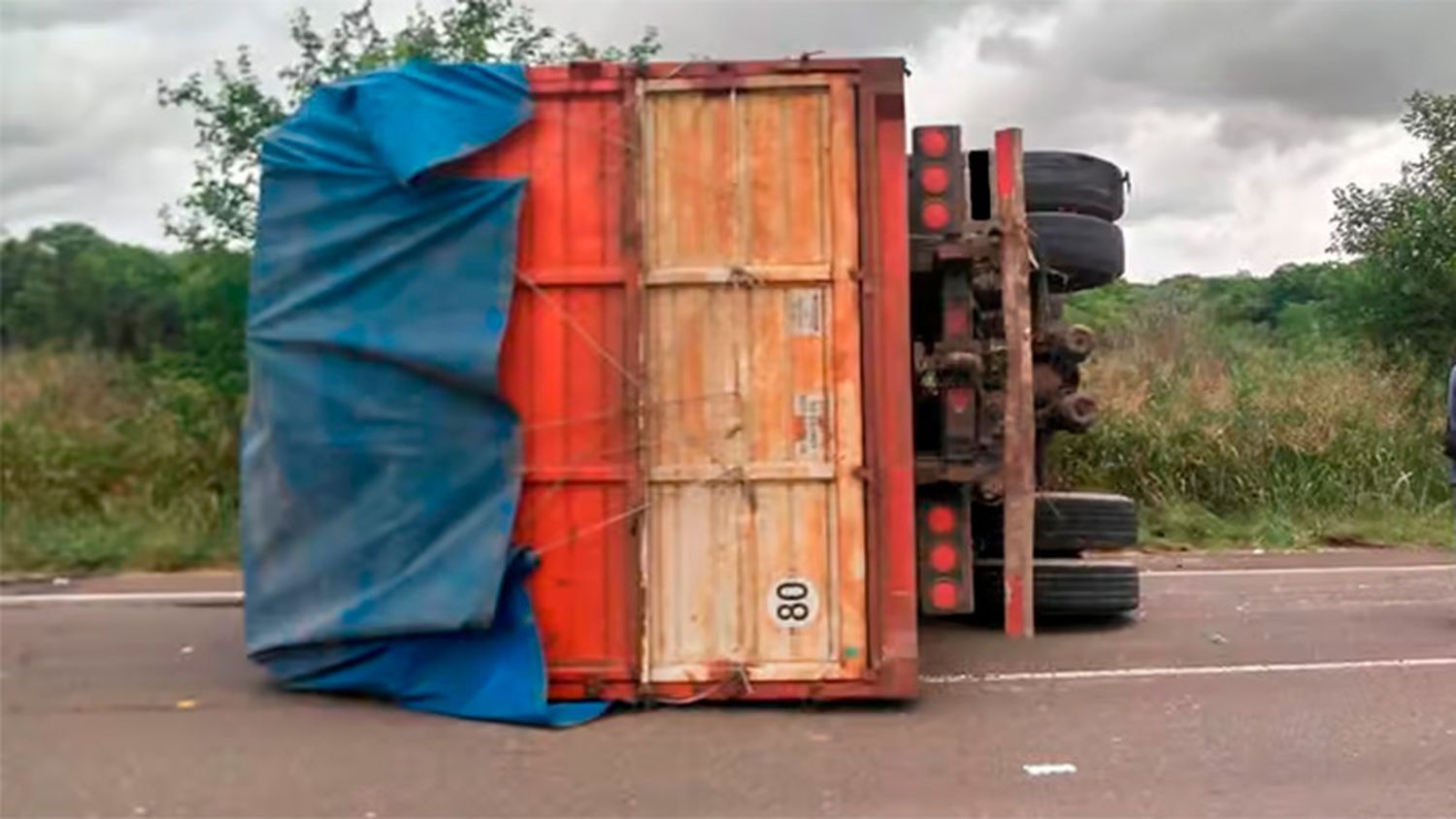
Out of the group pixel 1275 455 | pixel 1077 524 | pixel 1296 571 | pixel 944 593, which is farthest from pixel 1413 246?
pixel 944 593

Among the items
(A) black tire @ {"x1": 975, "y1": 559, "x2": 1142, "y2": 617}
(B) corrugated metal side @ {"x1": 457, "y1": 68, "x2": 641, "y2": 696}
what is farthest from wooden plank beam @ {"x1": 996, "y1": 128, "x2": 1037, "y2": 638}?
(B) corrugated metal side @ {"x1": 457, "y1": 68, "x2": 641, "y2": 696}

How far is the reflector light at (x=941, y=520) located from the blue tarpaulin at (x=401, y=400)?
5.66 ft

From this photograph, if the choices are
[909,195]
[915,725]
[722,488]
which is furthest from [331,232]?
[915,725]

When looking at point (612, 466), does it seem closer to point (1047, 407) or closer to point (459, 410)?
point (459, 410)

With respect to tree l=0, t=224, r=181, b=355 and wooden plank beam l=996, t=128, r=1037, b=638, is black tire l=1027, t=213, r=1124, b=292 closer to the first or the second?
wooden plank beam l=996, t=128, r=1037, b=638

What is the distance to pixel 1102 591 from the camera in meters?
7.99

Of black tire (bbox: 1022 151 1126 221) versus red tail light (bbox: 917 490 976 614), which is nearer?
red tail light (bbox: 917 490 976 614)

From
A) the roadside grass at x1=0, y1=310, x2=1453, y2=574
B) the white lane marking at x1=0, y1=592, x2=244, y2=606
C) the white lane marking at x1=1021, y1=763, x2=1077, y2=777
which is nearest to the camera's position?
the white lane marking at x1=1021, y1=763, x2=1077, y2=777

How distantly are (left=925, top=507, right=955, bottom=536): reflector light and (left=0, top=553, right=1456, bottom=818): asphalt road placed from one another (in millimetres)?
758

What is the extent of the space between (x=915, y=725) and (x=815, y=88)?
271cm

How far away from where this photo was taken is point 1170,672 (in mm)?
7145

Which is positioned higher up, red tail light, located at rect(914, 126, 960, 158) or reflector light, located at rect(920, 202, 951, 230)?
red tail light, located at rect(914, 126, 960, 158)

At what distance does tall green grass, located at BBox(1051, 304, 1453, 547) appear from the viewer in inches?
524

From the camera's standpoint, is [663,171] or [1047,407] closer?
[663,171]
